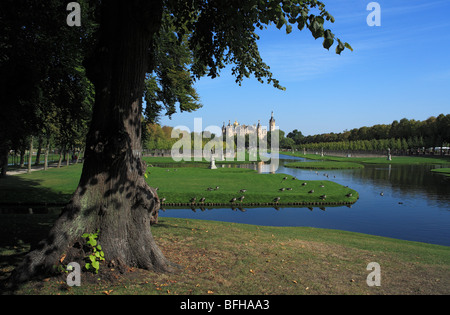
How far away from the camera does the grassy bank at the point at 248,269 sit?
18.7 feet

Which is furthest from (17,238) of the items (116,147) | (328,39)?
(328,39)

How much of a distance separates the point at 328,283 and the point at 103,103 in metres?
6.02

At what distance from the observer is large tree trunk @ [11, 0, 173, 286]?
6195 millimetres

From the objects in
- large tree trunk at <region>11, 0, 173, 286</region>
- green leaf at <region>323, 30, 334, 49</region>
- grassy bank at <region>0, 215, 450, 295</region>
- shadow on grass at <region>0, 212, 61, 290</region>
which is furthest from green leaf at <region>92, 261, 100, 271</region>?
green leaf at <region>323, 30, 334, 49</region>

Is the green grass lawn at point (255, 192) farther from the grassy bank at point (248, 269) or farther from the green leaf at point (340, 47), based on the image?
the green leaf at point (340, 47)

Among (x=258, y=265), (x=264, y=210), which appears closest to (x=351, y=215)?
(x=264, y=210)

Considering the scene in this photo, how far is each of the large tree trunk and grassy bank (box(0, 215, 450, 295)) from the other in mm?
570

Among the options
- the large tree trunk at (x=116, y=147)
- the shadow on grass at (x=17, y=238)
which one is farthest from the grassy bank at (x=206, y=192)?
the large tree trunk at (x=116, y=147)

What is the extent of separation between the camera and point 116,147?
6.12 meters

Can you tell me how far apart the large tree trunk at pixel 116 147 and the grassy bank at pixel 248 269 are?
1.87 ft

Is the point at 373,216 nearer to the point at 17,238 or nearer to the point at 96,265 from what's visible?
the point at 96,265
